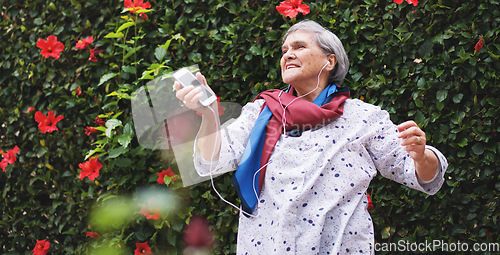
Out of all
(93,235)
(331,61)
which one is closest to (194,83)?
(331,61)

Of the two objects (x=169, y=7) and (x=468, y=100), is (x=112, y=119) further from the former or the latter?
(x=468, y=100)

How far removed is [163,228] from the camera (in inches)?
96.7

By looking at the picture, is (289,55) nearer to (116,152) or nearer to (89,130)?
(116,152)

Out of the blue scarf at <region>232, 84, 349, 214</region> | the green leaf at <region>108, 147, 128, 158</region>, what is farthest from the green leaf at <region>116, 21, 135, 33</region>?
the blue scarf at <region>232, 84, 349, 214</region>

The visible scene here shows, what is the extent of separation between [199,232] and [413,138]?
1468 mm

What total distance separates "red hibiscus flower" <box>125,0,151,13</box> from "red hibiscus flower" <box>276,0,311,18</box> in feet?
2.43

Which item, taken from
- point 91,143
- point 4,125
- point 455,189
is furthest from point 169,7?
point 455,189

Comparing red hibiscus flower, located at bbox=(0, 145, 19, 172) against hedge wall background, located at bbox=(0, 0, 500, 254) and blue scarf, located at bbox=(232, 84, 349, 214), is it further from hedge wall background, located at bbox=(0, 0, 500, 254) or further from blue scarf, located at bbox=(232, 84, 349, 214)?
blue scarf, located at bbox=(232, 84, 349, 214)

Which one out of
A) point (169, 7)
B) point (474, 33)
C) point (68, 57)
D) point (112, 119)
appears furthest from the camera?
point (68, 57)

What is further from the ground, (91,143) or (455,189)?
(455,189)

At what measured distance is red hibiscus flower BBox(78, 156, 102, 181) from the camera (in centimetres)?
249

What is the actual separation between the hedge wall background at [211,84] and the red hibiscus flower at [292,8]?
0.11m

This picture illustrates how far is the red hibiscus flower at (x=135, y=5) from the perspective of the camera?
2.36 m

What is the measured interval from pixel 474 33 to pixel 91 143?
2232 mm
